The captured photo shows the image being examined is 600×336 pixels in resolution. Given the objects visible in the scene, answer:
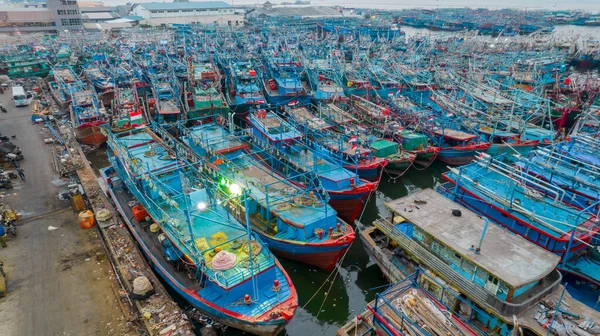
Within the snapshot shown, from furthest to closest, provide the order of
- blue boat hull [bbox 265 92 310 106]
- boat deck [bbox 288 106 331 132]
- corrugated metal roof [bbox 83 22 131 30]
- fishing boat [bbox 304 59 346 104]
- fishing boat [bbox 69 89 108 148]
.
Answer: corrugated metal roof [bbox 83 22 131 30] → blue boat hull [bbox 265 92 310 106] → fishing boat [bbox 304 59 346 104] → fishing boat [bbox 69 89 108 148] → boat deck [bbox 288 106 331 132]

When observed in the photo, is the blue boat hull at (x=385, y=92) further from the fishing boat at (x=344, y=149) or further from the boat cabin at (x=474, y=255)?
the boat cabin at (x=474, y=255)

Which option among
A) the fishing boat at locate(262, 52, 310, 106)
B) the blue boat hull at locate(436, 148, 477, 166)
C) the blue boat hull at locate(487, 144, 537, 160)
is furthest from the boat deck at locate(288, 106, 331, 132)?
the blue boat hull at locate(487, 144, 537, 160)

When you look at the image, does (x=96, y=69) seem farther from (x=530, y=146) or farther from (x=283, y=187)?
(x=530, y=146)

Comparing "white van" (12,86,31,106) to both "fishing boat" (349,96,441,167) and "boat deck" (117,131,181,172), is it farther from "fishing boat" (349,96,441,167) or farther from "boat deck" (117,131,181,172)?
"fishing boat" (349,96,441,167)

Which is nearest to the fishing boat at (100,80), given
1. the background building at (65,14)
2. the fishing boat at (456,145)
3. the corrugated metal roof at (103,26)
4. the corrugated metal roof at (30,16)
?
the fishing boat at (456,145)

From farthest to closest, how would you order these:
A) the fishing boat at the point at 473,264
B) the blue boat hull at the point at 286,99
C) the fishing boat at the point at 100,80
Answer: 1. the fishing boat at the point at 100,80
2. the blue boat hull at the point at 286,99
3. the fishing boat at the point at 473,264

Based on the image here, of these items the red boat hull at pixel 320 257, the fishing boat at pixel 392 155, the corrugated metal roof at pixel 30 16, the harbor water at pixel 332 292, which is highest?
the corrugated metal roof at pixel 30 16
